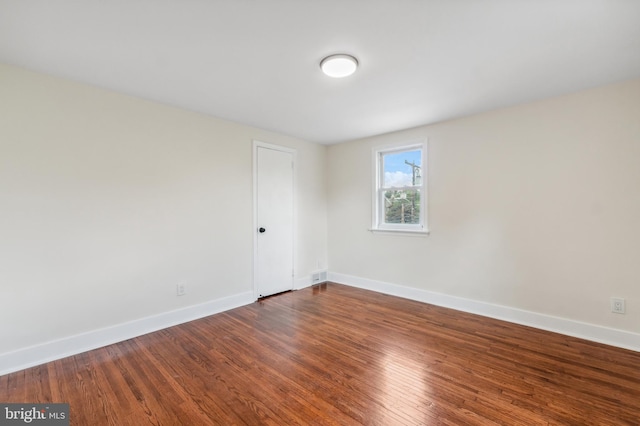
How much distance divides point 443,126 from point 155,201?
3.56 m

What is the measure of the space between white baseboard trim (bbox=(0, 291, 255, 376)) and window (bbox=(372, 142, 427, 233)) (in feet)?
8.26

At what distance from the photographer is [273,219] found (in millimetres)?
4082

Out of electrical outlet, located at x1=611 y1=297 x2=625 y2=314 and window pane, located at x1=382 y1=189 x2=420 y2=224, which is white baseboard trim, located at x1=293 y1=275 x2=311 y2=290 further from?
electrical outlet, located at x1=611 y1=297 x2=625 y2=314

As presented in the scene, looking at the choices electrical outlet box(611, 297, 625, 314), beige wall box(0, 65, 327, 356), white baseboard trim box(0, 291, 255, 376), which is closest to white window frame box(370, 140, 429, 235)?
electrical outlet box(611, 297, 625, 314)

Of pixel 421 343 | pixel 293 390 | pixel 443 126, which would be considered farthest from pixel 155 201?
pixel 443 126

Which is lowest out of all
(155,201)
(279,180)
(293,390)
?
(293,390)

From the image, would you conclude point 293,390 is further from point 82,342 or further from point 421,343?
point 82,342

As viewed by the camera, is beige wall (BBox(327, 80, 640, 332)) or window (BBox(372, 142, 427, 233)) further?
window (BBox(372, 142, 427, 233))

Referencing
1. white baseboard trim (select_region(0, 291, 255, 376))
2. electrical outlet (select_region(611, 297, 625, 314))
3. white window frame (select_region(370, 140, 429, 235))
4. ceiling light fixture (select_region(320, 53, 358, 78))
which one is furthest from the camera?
white window frame (select_region(370, 140, 429, 235))

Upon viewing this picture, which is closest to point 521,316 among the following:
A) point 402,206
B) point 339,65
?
point 402,206

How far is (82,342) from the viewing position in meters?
2.46

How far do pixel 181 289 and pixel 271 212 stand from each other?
5.06 feet

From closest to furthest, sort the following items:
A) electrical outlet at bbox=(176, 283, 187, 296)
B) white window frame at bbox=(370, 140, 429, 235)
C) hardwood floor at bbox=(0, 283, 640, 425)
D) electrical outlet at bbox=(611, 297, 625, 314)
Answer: hardwood floor at bbox=(0, 283, 640, 425) < electrical outlet at bbox=(611, 297, 625, 314) < electrical outlet at bbox=(176, 283, 187, 296) < white window frame at bbox=(370, 140, 429, 235)

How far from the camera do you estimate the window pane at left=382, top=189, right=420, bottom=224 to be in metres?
3.93
